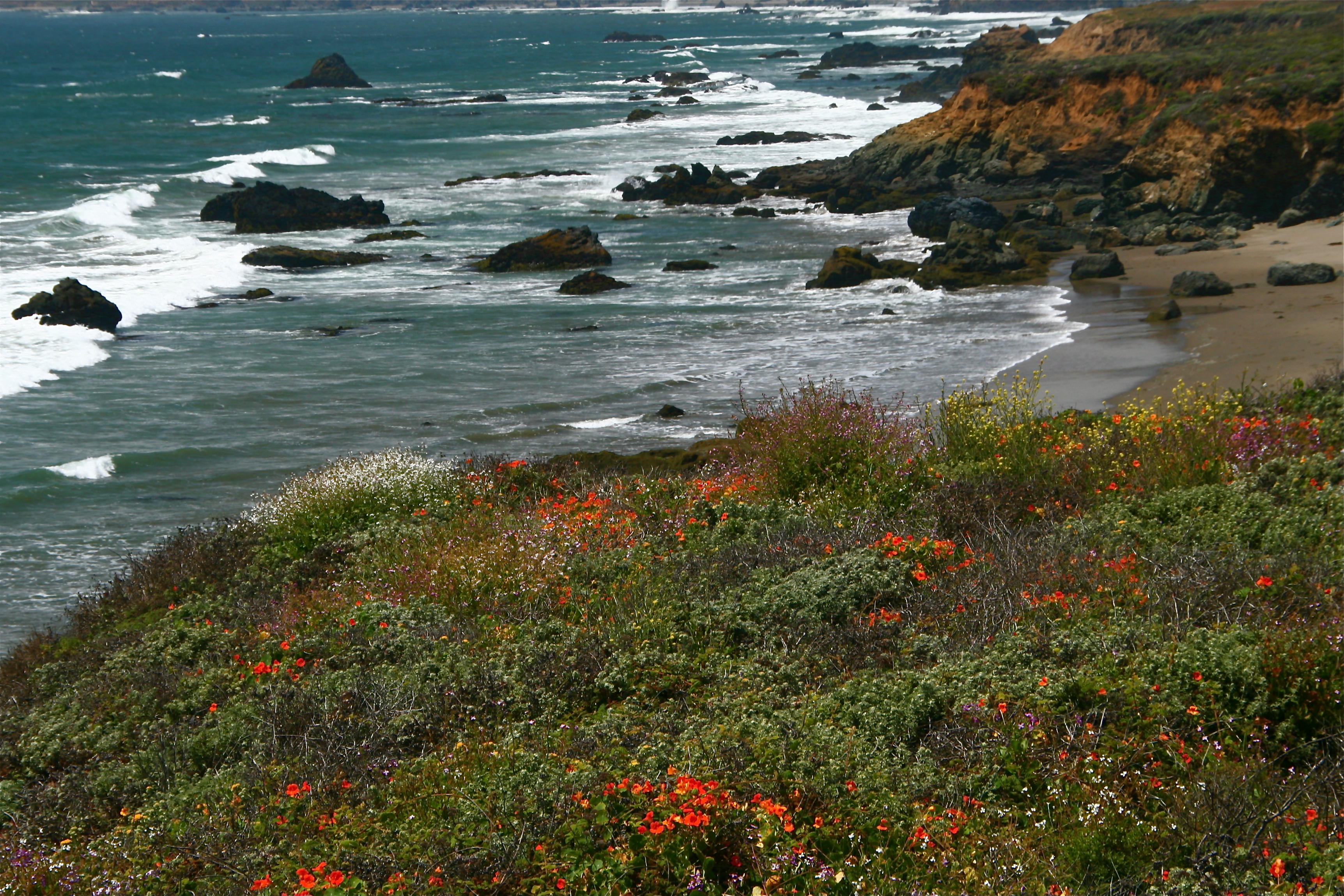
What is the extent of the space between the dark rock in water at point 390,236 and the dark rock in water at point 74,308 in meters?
11.3

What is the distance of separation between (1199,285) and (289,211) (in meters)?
28.9

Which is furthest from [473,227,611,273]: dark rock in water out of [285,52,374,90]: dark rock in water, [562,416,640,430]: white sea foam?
[285,52,374,90]: dark rock in water

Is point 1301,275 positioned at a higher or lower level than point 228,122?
lower

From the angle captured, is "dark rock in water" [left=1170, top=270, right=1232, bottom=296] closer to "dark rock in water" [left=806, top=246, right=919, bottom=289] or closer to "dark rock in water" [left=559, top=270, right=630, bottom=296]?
"dark rock in water" [left=806, top=246, right=919, bottom=289]

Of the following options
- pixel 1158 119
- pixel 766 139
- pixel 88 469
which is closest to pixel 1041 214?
pixel 1158 119

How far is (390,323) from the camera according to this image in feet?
89.0

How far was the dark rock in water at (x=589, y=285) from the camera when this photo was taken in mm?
29891

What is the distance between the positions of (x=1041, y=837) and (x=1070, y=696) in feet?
3.46

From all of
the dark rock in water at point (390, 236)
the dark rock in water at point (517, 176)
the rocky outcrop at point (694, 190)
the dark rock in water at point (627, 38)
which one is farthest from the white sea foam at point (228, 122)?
the dark rock in water at point (627, 38)

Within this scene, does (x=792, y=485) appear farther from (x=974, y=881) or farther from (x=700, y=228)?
(x=700, y=228)

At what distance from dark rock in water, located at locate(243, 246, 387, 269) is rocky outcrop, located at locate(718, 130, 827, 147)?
26.5 meters

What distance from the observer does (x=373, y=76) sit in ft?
347

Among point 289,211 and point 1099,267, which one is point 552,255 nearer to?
point 289,211

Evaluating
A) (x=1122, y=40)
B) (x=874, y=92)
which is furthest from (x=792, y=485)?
(x=874, y=92)
